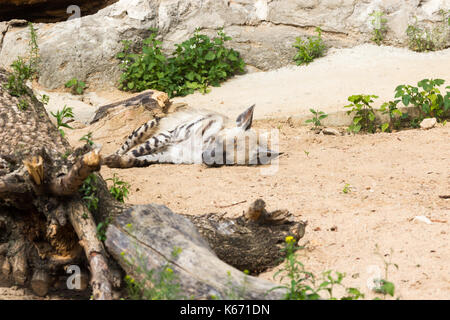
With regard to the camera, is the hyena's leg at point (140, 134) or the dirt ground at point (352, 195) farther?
the hyena's leg at point (140, 134)

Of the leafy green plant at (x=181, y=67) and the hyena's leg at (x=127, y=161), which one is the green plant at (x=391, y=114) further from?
the leafy green plant at (x=181, y=67)

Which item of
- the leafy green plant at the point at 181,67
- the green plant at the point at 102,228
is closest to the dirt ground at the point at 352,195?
the green plant at the point at 102,228

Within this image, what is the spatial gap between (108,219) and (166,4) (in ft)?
25.2

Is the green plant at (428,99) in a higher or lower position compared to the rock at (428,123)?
higher

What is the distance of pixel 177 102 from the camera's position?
8.93 m

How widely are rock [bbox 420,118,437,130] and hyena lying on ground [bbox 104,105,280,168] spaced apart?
1.98 meters

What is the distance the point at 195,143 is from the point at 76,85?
11.5 ft

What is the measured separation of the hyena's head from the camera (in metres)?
6.64

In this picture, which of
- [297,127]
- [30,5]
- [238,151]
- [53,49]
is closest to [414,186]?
[238,151]

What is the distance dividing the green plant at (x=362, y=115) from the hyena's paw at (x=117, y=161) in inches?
114

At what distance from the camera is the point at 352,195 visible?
5.12 metres

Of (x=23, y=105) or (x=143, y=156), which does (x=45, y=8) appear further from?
(x=143, y=156)

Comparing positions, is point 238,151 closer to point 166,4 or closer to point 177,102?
point 177,102

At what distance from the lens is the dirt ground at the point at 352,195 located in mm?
3816
